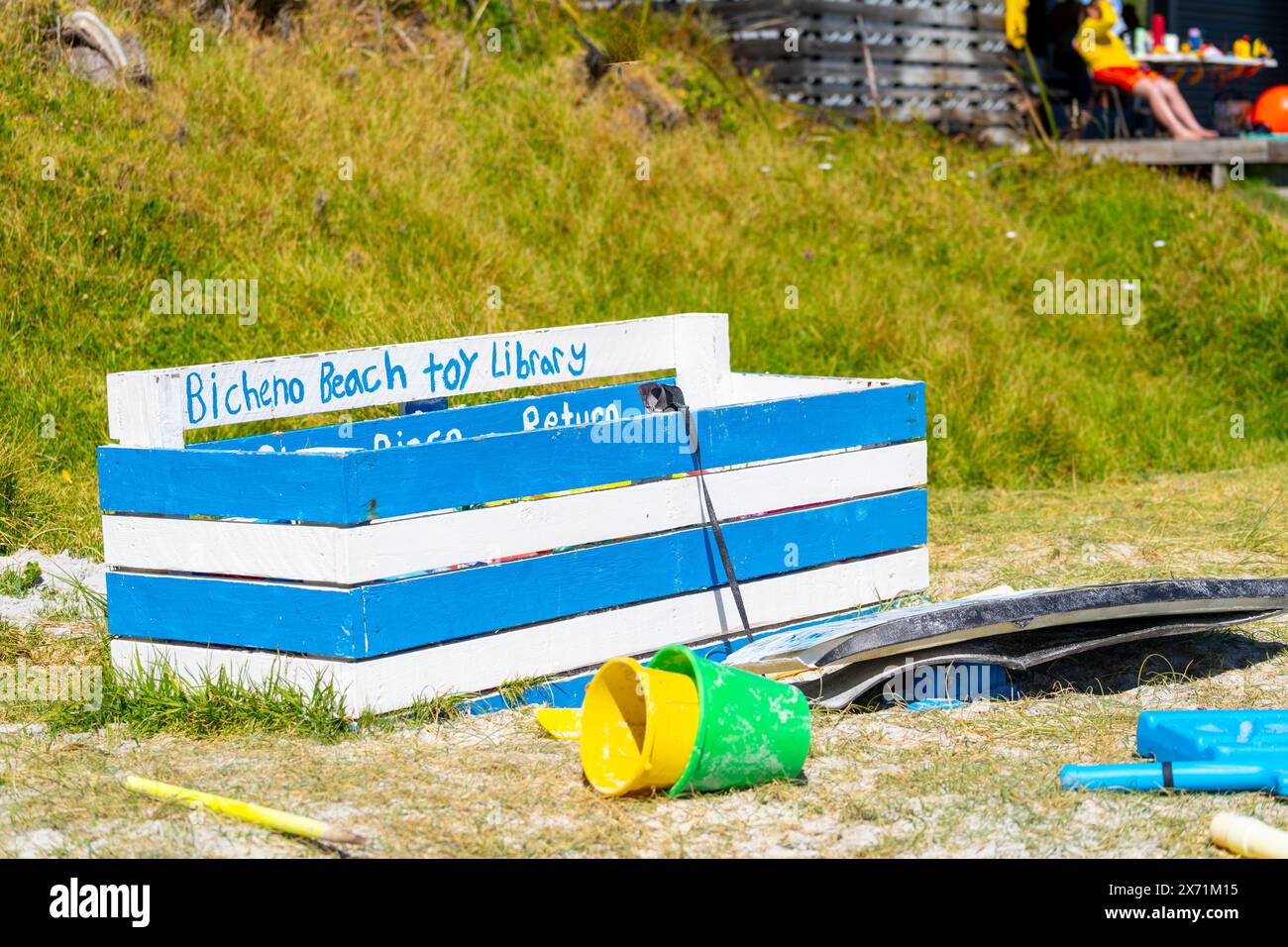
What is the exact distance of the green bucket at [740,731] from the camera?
3.57 meters

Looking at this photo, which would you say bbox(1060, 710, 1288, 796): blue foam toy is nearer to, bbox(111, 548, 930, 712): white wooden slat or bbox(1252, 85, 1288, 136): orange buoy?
bbox(111, 548, 930, 712): white wooden slat

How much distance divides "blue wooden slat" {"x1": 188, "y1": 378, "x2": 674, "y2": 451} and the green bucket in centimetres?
187

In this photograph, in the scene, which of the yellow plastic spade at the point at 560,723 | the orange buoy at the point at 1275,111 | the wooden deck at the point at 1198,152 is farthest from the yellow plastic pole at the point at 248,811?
the orange buoy at the point at 1275,111

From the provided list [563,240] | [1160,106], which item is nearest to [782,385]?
[563,240]

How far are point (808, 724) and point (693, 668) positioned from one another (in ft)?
1.11

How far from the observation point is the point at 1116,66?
14930 millimetres

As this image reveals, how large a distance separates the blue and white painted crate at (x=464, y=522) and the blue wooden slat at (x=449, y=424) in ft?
0.04

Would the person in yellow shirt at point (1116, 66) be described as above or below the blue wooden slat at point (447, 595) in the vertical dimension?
above

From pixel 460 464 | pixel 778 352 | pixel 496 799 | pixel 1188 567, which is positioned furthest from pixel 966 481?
pixel 496 799

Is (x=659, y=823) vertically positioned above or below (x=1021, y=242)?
below

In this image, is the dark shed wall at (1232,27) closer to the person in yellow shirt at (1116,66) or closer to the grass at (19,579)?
the person in yellow shirt at (1116,66)

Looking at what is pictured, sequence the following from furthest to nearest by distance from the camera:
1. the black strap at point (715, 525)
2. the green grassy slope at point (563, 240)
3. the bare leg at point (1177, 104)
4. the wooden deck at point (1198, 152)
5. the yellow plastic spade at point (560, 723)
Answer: the bare leg at point (1177, 104)
the wooden deck at point (1198, 152)
the green grassy slope at point (563, 240)
the black strap at point (715, 525)
the yellow plastic spade at point (560, 723)
